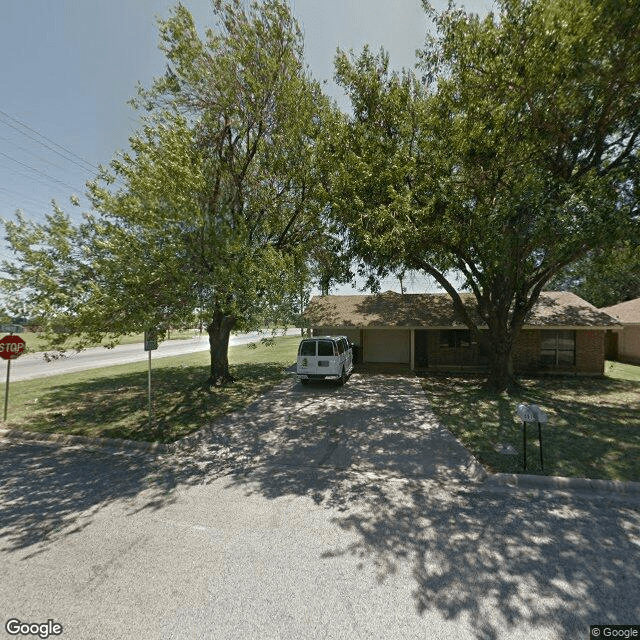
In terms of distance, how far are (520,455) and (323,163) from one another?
10525mm

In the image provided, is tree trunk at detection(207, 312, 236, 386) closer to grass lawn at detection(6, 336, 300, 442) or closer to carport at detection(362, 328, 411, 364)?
grass lawn at detection(6, 336, 300, 442)

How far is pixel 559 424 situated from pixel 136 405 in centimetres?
1242

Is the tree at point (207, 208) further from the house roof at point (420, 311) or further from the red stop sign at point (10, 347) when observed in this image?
the house roof at point (420, 311)

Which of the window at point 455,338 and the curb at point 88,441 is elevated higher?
the window at point 455,338

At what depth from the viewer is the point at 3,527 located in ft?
14.2

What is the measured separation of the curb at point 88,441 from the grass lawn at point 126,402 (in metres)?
0.24

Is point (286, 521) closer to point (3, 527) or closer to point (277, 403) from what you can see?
point (3, 527)

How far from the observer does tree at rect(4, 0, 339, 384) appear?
6926mm

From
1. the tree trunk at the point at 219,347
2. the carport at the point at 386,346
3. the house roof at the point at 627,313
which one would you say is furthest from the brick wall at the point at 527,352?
the tree trunk at the point at 219,347

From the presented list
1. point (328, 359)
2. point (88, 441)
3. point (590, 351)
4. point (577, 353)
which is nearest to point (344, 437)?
point (328, 359)

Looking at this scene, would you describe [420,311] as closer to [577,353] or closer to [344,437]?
[577,353]

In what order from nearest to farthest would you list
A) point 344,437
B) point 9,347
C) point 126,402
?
point 344,437, point 9,347, point 126,402

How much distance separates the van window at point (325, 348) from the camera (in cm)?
1305

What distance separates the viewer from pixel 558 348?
53.4 ft
